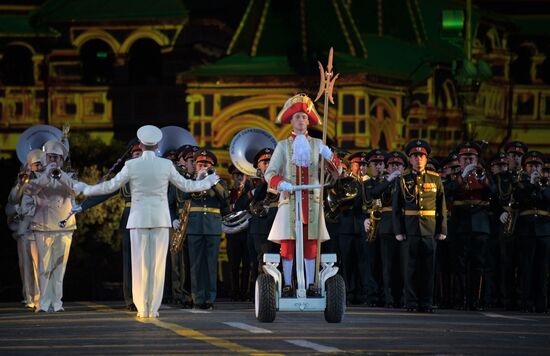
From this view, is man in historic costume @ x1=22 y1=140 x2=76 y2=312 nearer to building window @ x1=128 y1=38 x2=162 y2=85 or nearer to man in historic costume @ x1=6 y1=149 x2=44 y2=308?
man in historic costume @ x1=6 y1=149 x2=44 y2=308

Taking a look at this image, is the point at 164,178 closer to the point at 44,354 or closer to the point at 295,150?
the point at 295,150

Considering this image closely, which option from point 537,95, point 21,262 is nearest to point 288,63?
point 537,95

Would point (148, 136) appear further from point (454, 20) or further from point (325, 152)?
point (454, 20)

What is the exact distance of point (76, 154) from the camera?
4772 cm

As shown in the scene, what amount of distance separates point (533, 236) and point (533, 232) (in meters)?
0.05

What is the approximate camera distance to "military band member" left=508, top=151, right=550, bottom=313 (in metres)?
25.0

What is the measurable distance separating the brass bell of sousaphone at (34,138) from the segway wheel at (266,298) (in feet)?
25.4

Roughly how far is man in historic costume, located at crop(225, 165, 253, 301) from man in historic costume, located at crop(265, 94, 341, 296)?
24.9 ft

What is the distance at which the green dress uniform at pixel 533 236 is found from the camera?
25.0 m

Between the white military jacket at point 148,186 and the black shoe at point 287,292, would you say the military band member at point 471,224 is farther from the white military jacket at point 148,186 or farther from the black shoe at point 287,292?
the black shoe at point 287,292

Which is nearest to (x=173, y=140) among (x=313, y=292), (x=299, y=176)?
(x=299, y=176)

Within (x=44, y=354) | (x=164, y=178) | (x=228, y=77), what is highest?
(x=228, y=77)

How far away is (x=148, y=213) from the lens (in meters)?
22.1

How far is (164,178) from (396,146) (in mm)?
28698
